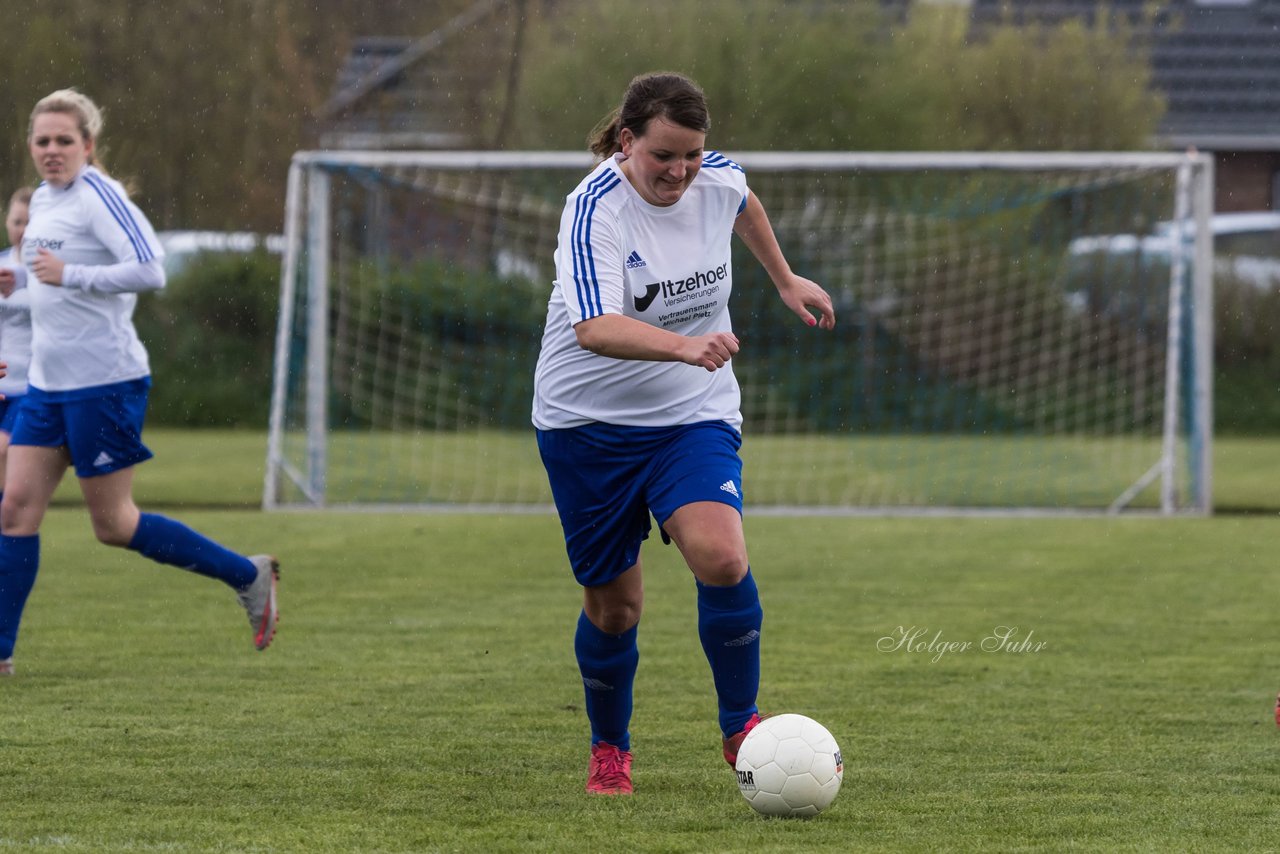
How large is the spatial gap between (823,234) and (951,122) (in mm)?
6922

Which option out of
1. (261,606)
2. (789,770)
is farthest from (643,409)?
(261,606)

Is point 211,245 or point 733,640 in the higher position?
point 733,640

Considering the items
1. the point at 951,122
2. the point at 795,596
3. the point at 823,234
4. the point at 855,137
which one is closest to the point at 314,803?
the point at 795,596

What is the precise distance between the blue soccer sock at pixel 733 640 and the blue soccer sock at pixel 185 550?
2560mm

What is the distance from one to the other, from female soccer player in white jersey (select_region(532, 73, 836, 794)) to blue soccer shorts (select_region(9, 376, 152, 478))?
2112 millimetres

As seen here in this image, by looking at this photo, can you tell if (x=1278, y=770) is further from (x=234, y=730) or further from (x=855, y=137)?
(x=855, y=137)

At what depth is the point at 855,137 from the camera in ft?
70.0

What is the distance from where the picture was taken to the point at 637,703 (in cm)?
551

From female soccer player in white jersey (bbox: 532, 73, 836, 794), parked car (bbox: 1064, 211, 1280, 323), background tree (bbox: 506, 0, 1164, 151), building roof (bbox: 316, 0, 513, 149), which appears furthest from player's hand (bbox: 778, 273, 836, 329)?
building roof (bbox: 316, 0, 513, 149)

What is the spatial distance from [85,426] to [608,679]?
2.39m

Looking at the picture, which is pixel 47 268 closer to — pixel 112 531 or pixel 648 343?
pixel 112 531

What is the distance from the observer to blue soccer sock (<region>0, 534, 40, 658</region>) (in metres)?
5.84

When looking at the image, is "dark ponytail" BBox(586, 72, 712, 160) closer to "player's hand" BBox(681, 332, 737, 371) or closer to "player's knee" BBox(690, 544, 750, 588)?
"player's hand" BBox(681, 332, 737, 371)

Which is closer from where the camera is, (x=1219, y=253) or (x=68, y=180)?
(x=68, y=180)
